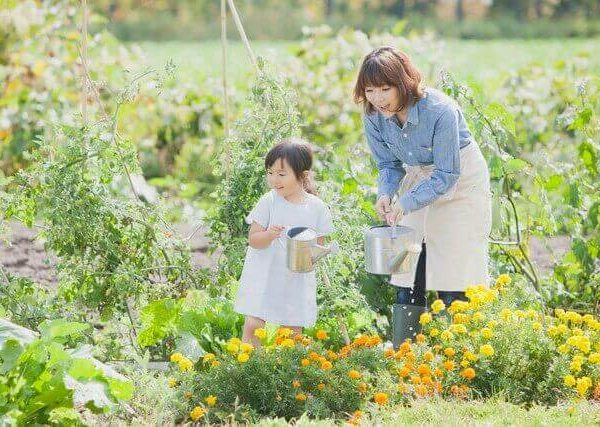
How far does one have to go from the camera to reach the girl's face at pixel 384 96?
3801 mm

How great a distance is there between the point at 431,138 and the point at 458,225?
1.24 feet

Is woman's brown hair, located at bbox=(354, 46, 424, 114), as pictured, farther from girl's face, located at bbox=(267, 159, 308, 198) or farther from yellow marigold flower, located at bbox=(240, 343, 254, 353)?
yellow marigold flower, located at bbox=(240, 343, 254, 353)

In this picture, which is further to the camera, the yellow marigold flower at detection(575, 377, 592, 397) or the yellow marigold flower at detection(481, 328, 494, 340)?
the yellow marigold flower at detection(481, 328, 494, 340)

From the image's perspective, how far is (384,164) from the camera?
416 centimetres

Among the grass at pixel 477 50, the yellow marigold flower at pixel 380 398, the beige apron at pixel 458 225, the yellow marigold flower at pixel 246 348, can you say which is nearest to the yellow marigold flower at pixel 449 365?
the yellow marigold flower at pixel 380 398

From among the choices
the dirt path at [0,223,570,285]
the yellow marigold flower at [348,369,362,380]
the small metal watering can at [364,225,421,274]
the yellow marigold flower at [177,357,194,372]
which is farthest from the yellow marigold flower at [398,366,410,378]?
the dirt path at [0,223,570,285]

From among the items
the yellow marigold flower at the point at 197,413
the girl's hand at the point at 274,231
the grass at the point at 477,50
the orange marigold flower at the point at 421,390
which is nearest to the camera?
the yellow marigold flower at the point at 197,413

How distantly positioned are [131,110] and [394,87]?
14.7 ft

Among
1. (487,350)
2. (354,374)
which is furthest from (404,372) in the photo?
(487,350)

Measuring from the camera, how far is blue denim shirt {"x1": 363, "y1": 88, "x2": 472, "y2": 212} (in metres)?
3.86

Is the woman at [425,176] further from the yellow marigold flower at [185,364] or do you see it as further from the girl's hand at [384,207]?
the yellow marigold flower at [185,364]

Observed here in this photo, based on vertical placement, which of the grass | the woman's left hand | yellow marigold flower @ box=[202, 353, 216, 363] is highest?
the woman's left hand

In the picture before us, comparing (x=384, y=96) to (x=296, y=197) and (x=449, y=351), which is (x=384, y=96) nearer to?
(x=296, y=197)

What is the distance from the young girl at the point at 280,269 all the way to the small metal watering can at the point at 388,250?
0.22 meters
